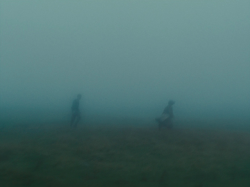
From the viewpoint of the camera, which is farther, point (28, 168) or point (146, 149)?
point (146, 149)

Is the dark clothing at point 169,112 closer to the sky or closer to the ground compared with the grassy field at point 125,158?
closer to the sky

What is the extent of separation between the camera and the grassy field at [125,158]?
283 inches

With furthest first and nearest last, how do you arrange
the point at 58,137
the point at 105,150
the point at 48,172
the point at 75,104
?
the point at 75,104 < the point at 58,137 < the point at 105,150 < the point at 48,172

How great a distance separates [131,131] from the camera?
40.3 feet

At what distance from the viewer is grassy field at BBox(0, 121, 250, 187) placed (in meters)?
7.19

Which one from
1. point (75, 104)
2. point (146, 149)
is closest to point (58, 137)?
point (75, 104)

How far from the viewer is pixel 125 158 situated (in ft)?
29.1

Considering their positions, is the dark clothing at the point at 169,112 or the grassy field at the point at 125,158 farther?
the dark clothing at the point at 169,112

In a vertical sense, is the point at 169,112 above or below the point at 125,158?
above

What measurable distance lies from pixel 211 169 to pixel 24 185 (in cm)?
432

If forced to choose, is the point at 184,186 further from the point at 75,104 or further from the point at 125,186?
the point at 75,104

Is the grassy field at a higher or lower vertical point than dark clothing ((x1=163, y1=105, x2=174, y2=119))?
lower

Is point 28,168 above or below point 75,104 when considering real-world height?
below

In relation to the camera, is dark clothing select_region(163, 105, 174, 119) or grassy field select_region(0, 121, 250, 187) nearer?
grassy field select_region(0, 121, 250, 187)
